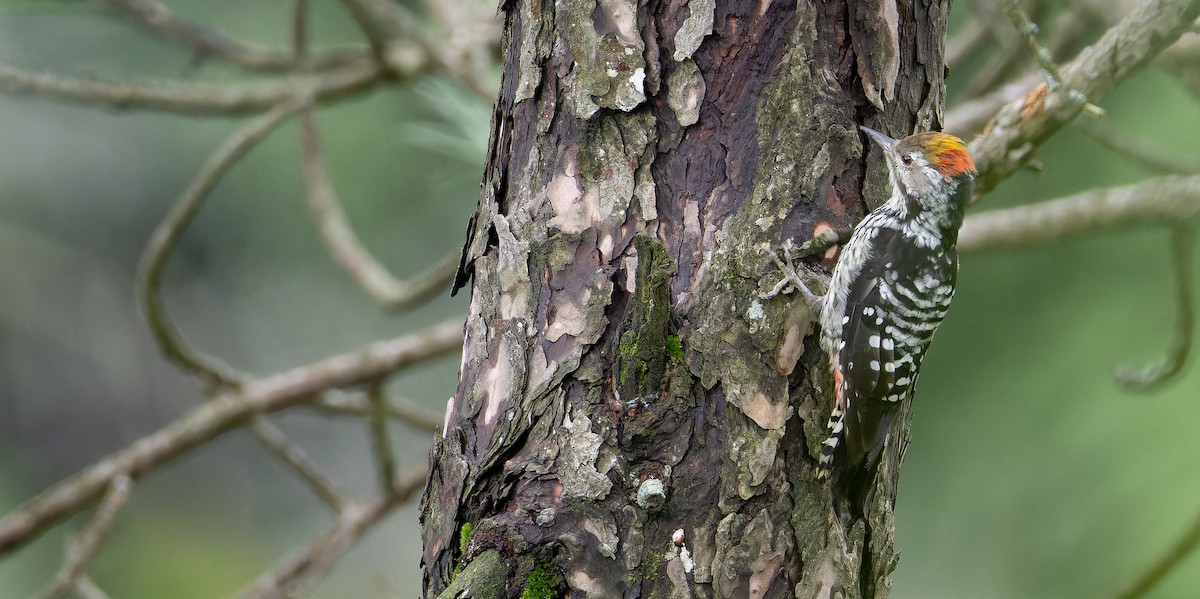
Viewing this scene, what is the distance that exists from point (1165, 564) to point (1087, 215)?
812 millimetres

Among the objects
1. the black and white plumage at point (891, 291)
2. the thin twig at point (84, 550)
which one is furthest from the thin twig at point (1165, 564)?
the thin twig at point (84, 550)

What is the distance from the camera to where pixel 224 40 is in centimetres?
348

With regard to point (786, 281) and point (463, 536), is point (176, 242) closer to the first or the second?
point (463, 536)

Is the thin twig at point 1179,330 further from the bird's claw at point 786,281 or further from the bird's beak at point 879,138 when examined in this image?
the bird's claw at point 786,281

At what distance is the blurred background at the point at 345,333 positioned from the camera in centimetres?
259

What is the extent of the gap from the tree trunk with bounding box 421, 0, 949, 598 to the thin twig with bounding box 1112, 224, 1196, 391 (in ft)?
2.64

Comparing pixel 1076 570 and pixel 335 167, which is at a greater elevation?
pixel 335 167

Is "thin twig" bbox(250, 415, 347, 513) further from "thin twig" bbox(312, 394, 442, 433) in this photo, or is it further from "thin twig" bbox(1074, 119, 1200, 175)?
"thin twig" bbox(1074, 119, 1200, 175)

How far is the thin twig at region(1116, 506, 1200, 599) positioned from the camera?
194 cm

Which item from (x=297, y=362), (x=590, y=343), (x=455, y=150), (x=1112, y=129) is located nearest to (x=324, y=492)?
(x=455, y=150)

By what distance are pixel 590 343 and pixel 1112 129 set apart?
1602 mm

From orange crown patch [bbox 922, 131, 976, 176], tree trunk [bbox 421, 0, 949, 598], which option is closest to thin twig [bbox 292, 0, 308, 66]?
tree trunk [bbox 421, 0, 949, 598]

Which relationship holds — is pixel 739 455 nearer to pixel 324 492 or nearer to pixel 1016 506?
pixel 1016 506

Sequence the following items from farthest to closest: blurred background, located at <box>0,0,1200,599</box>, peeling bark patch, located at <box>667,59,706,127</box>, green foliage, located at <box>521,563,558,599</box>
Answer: blurred background, located at <box>0,0,1200,599</box> → peeling bark patch, located at <box>667,59,706,127</box> → green foliage, located at <box>521,563,558,599</box>
